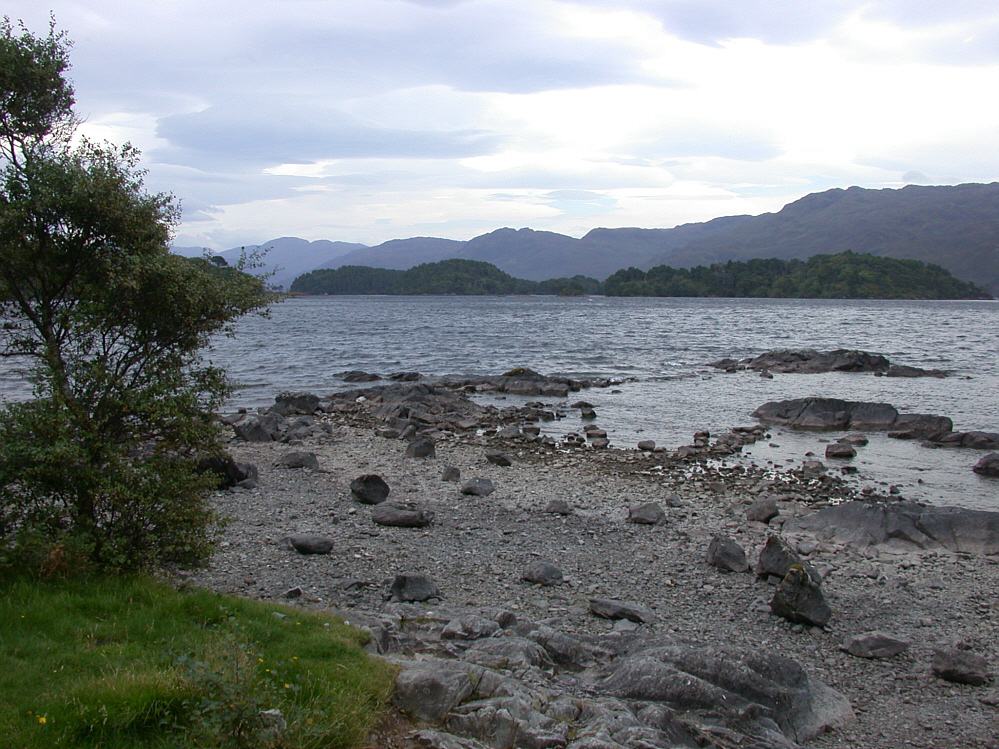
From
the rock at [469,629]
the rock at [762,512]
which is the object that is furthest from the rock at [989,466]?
the rock at [469,629]

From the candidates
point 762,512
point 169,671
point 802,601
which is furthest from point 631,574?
point 169,671

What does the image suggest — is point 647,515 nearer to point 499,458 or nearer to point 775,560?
point 775,560

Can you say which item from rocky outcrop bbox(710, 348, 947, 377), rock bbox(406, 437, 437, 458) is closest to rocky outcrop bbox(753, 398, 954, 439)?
rock bbox(406, 437, 437, 458)

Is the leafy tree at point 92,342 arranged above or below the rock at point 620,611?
above

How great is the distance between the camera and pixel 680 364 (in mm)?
58062

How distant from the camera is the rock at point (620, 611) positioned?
39.5 ft

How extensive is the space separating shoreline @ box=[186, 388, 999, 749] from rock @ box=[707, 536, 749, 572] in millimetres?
250

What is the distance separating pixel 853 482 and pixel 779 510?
5340 millimetres

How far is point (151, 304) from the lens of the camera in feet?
32.1

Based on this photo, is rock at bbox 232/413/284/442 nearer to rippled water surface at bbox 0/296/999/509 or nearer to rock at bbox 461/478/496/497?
rippled water surface at bbox 0/296/999/509

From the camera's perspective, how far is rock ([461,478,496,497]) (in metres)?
20.4

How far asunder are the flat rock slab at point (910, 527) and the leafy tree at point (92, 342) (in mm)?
13516

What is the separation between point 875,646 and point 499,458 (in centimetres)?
1461

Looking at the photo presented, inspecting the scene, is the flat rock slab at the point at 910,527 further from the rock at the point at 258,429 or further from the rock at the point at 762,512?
the rock at the point at 258,429
